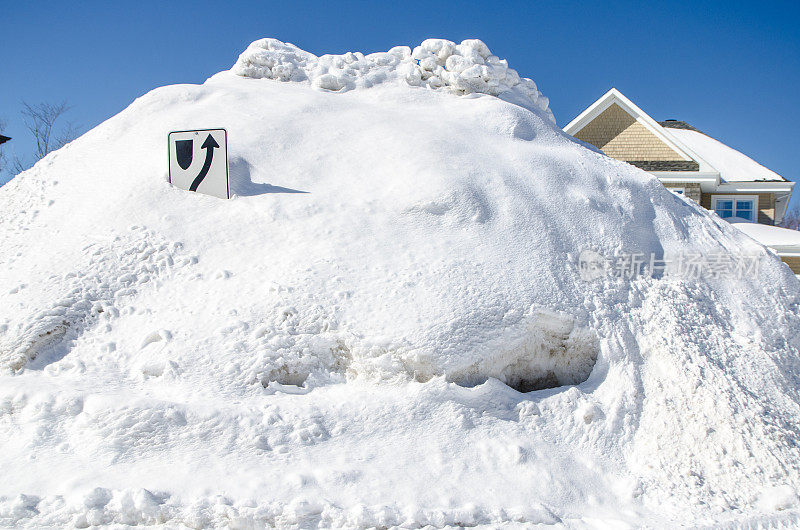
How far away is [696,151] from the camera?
52.1 ft

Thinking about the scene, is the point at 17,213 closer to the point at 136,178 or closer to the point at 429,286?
the point at 136,178

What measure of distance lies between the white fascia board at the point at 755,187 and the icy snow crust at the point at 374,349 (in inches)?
454

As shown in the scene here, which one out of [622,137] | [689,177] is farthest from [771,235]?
[622,137]

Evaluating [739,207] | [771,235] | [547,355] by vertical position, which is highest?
[739,207]

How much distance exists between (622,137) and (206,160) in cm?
1312

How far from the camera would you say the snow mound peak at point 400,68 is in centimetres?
587

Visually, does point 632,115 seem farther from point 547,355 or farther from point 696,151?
point 547,355

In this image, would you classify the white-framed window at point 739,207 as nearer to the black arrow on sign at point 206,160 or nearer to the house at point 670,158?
the house at point 670,158

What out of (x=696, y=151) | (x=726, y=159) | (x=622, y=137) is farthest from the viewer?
(x=726, y=159)

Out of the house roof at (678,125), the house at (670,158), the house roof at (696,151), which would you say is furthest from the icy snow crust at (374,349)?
the house roof at (678,125)

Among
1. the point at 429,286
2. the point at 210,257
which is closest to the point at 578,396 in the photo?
the point at 429,286

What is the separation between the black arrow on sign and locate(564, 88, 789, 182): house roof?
496 inches

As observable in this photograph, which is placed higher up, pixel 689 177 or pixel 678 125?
pixel 678 125

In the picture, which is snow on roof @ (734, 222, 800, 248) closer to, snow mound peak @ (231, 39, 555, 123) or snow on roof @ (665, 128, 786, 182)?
snow on roof @ (665, 128, 786, 182)
